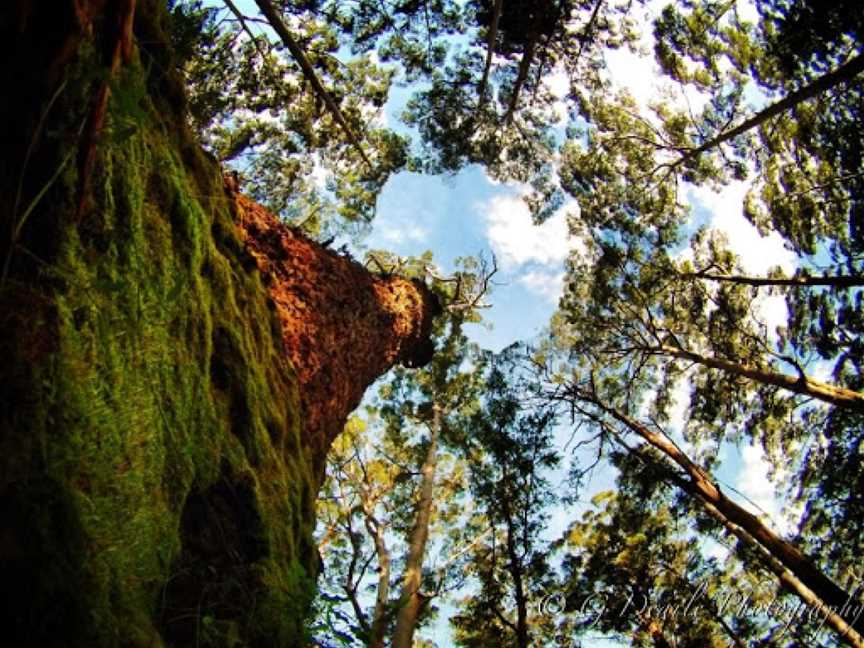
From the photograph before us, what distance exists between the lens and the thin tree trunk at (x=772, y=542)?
5863 millimetres

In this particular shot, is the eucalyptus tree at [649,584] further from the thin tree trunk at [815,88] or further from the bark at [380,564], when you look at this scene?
the thin tree trunk at [815,88]

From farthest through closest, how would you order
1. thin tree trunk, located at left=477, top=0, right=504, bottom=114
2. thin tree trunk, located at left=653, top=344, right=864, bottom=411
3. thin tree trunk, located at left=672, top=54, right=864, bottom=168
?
thin tree trunk, located at left=477, top=0, right=504, bottom=114 < thin tree trunk, located at left=653, top=344, right=864, bottom=411 < thin tree trunk, located at left=672, top=54, right=864, bottom=168

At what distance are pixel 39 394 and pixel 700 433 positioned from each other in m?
11.9

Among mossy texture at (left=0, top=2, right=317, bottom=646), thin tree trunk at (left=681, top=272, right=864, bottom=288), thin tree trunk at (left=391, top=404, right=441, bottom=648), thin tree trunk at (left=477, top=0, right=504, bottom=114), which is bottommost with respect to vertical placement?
mossy texture at (left=0, top=2, right=317, bottom=646)

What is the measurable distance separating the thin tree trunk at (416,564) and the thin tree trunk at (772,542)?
13.3ft

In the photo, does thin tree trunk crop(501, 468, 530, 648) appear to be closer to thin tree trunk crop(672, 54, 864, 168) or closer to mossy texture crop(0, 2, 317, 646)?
mossy texture crop(0, 2, 317, 646)

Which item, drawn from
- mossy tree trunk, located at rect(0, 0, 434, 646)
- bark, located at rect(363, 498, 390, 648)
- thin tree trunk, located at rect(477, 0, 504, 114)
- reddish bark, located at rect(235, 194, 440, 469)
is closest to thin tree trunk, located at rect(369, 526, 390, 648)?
bark, located at rect(363, 498, 390, 648)

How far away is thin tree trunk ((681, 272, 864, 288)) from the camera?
7.03 m

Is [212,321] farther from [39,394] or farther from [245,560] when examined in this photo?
[39,394]

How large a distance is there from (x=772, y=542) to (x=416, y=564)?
4852mm

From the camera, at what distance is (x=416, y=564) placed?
28.6 feet

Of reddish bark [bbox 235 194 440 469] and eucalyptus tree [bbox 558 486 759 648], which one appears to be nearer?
reddish bark [bbox 235 194 440 469]

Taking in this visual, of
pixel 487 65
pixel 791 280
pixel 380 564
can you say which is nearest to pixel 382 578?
pixel 380 564

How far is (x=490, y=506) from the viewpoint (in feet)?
36.7
